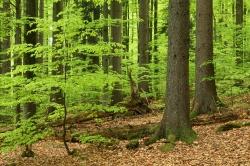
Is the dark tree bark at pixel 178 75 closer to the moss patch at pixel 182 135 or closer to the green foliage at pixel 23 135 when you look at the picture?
the moss patch at pixel 182 135

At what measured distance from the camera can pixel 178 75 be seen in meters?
11.1

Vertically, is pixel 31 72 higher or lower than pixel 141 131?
higher

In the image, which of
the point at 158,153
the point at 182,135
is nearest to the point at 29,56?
the point at 158,153

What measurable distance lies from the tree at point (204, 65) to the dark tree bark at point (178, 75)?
3.26 meters

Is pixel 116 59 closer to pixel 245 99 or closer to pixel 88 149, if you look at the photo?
pixel 245 99

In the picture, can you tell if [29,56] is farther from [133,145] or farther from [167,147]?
[167,147]

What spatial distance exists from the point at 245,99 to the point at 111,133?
7.36m

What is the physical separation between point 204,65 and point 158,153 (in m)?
5.13

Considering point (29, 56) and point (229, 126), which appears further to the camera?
point (229, 126)

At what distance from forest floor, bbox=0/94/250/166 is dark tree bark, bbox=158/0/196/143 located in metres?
0.52

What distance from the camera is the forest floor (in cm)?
949

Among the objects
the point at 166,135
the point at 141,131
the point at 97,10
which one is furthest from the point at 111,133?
the point at 97,10

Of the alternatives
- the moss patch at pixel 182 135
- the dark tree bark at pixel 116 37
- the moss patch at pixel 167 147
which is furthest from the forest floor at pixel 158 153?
the dark tree bark at pixel 116 37

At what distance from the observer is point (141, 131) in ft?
43.2
